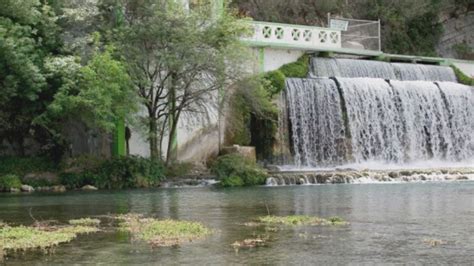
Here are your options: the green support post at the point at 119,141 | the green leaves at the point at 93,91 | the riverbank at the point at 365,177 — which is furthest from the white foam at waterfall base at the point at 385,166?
the green leaves at the point at 93,91

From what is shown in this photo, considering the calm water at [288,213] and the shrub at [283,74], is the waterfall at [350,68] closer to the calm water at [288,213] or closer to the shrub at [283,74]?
the shrub at [283,74]

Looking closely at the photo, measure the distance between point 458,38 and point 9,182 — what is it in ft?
114

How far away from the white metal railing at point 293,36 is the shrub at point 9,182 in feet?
36.4

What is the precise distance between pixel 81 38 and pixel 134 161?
470 centimetres

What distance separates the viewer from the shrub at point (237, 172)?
26188mm

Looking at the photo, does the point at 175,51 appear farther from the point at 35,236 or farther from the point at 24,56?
the point at 35,236

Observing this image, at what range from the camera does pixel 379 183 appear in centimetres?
2577

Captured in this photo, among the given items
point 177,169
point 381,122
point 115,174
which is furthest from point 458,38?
point 115,174

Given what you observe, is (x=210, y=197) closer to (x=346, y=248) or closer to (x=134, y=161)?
(x=134, y=161)

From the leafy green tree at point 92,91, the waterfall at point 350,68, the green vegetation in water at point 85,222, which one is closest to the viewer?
the green vegetation in water at point 85,222

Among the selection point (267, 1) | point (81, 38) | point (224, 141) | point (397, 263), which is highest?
point (267, 1)

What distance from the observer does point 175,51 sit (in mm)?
26141

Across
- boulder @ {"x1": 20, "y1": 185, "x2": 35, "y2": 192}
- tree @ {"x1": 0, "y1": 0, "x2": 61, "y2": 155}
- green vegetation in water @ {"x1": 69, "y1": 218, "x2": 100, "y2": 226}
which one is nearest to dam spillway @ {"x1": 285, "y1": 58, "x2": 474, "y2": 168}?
tree @ {"x1": 0, "y1": 0, "x2": 61, "y2": 155}

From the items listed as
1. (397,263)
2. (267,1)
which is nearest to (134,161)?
(397,263)
